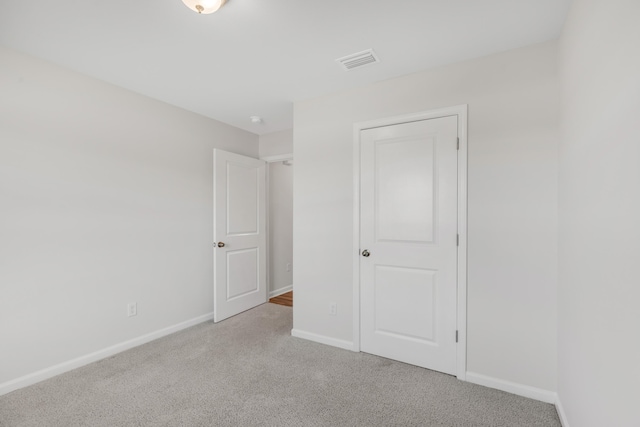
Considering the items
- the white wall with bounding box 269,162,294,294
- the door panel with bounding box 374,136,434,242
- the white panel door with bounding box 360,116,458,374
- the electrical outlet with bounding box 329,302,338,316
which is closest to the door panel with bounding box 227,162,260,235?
the white wall with bounding box 269,162,294,294

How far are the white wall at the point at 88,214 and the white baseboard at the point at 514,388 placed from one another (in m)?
2.81

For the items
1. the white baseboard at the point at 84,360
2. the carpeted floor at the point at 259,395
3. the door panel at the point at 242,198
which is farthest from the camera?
the door panel at the point at 242,198

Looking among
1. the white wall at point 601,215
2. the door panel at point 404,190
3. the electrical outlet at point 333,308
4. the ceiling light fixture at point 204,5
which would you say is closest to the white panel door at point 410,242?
the door panel at point 404,190

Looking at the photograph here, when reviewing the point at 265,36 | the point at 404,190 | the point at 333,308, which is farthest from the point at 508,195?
the point at 265,36

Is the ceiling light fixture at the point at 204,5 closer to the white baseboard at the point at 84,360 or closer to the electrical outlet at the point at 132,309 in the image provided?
the electrical outlet at the point at 132,309

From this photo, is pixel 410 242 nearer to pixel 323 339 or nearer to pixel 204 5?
pixel 323 339

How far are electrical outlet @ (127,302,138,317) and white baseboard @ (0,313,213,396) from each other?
0.78ft

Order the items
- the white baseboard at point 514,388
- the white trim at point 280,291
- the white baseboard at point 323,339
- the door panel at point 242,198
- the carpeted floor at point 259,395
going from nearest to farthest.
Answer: the carpeted floor at point 259,395 < the white baseboard at point 514,388 < the white baseboard at point 323,339 < the door panel at point 242,198 < the white trim at point 280,291

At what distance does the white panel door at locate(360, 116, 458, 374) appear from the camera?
220 centimetres

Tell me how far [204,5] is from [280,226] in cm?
341

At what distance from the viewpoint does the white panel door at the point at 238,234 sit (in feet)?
10.9

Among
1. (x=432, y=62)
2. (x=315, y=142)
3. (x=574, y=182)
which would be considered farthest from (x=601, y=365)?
(x=315, y=142)

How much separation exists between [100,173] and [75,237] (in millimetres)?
564

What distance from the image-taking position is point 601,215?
1150mm
